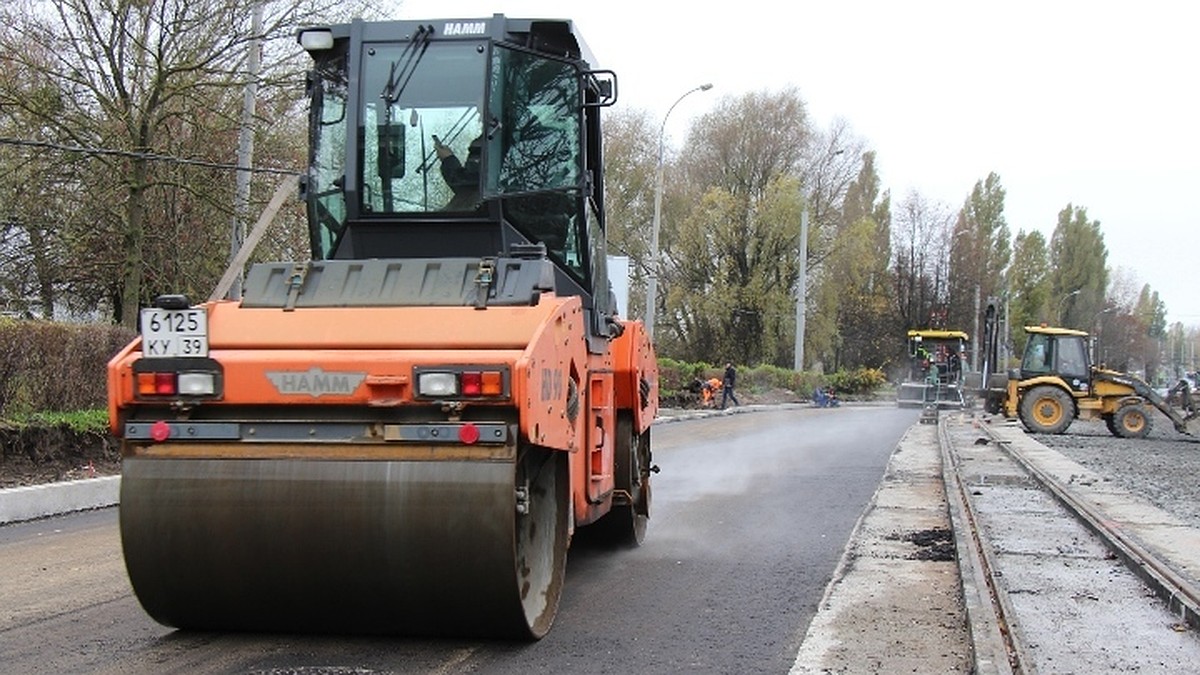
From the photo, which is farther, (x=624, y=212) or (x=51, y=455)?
(x=624, y=212)

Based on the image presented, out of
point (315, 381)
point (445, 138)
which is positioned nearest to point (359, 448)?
point (315, 381)

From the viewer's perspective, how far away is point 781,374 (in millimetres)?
51219

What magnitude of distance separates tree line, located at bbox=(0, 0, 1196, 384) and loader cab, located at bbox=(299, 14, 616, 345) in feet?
30.7

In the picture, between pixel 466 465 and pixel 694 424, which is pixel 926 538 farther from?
pixel 694 424

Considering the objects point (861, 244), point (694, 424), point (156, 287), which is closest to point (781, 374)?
point (861, 244)

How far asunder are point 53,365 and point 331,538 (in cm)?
895

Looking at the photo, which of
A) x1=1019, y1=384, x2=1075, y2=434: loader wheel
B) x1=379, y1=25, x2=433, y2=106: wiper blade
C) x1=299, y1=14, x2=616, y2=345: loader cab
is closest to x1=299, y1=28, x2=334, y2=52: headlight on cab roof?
x1=299, y1=14, x2=616, y2=345: loader cab

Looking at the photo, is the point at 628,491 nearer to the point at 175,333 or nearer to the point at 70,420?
the point at 175,333

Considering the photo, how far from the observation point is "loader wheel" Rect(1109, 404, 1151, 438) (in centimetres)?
2692

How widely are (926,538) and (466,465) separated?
234 inches

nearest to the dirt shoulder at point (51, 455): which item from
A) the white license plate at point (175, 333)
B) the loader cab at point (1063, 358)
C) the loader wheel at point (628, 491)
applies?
the loader wheel at point (628, 491)

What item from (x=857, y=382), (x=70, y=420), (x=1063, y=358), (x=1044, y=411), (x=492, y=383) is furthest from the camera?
(x=857, y=382)

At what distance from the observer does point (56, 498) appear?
10867 millimetres

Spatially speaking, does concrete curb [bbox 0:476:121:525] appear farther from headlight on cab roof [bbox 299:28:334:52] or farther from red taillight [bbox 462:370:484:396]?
red taillight [bbox 462:370:484:396]
